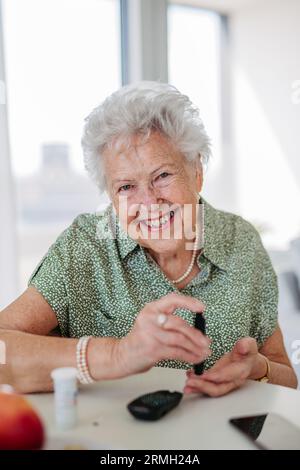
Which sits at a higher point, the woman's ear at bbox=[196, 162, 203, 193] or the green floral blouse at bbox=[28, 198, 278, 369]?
the woman's ear at bbox=[196, 162, 203, 193]

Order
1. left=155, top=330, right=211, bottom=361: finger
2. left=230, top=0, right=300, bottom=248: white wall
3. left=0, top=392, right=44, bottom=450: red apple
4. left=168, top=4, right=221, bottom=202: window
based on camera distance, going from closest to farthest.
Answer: left=0, top=392, right=44, bottom=450: red apple → left=155, top=330, right=211, bottom=361: finger → left=168, top=4, right=221, bottom=202: window → left=230, top=0, right=300, bottom=248: white wall

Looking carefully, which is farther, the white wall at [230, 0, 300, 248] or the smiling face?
the white wall at [230, 0, 300, 248]

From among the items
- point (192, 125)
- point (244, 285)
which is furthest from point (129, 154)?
point (244, 285)

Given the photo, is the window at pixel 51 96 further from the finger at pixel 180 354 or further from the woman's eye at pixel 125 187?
the finger at pixel 180 354

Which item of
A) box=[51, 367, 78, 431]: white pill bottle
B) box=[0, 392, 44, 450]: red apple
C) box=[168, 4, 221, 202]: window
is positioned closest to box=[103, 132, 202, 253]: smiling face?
box=[51, 367, 78, 431]: white pill bottle

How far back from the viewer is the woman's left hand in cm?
102

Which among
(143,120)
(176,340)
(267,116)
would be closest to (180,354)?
(176,340)

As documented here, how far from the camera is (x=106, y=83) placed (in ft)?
9.58

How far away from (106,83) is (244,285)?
1.80 metres

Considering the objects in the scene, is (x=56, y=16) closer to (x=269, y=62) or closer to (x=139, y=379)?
(x=269, y=62)

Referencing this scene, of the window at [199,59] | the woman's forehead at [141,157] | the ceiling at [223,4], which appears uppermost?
the ceiling at [223,4]

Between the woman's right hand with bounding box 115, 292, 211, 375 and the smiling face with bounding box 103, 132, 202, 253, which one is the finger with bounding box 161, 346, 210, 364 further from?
the smiling face with bounding box 103, 132, 202, 253

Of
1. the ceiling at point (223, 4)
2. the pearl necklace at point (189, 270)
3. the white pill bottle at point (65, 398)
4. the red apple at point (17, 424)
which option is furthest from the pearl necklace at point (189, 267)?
the ceiling at point (223, 4)

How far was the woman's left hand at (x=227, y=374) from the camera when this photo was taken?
1016 millimetres
